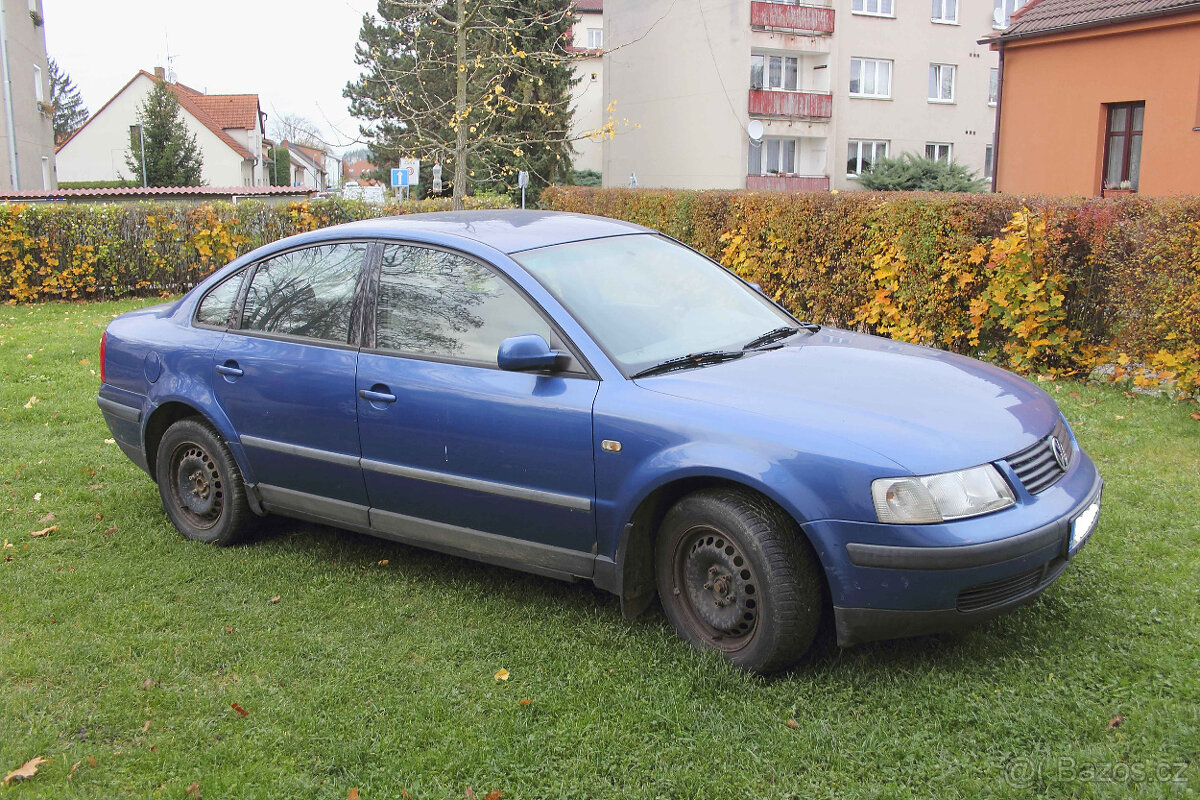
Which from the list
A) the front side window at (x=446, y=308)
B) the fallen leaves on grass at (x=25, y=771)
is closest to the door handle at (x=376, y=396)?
the front side window at (x=446, y=308)

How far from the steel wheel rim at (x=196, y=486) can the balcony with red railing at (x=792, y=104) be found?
39767 mm

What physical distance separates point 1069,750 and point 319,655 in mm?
2718

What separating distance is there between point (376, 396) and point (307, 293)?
2.78ft

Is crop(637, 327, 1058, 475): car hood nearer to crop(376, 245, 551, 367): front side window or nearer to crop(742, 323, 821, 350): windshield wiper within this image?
crop(742, 323, 821, 350): windshield wiper

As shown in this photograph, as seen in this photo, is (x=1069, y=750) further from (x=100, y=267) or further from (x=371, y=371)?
(x=100, y=267)

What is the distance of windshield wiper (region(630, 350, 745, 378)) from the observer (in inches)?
160

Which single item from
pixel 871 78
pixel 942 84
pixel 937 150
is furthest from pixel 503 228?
pixel 942 84

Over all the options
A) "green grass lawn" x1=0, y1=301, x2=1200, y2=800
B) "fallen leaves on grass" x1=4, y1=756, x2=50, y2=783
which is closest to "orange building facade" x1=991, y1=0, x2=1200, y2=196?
"green grass lawn" x1=0, y1=301, x2=1200, y2=800

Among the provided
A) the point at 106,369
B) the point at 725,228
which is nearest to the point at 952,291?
the point at 725,228

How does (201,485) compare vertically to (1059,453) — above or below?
below

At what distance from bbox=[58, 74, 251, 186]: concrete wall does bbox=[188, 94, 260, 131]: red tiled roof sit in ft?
26.4

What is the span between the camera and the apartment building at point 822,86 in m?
42.5

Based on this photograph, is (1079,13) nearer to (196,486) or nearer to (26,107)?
(196,486)

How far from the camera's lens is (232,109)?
232 ft
